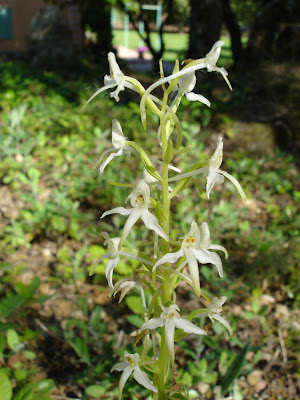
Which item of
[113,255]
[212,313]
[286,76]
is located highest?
[113,255]

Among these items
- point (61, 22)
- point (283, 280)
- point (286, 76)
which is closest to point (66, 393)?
point (283, 280)

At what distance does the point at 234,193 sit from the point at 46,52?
6.61 m

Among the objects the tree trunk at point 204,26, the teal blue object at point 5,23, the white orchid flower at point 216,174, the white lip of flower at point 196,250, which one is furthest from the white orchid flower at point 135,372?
the teal blue object at point 5,23

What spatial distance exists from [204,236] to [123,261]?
4.10 feet

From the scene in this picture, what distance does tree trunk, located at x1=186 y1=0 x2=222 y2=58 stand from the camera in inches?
185

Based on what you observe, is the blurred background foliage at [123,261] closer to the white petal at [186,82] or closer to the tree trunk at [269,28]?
the white petal at [186,82]

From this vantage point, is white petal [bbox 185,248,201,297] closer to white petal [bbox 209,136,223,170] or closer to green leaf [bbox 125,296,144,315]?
white petal [bbox 209,136,223,170]

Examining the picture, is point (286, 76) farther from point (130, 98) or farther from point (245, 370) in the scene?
point (245, 370)

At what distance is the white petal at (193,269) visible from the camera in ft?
2.89

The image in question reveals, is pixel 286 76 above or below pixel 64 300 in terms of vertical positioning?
above

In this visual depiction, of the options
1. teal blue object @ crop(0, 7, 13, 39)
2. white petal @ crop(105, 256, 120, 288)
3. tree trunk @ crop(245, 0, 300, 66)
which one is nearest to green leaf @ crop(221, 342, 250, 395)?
white petal @ crop(105, 256, 120, 288)

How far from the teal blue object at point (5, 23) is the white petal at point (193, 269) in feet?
32.6

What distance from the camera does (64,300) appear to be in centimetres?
210

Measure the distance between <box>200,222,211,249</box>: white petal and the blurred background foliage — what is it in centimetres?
57
